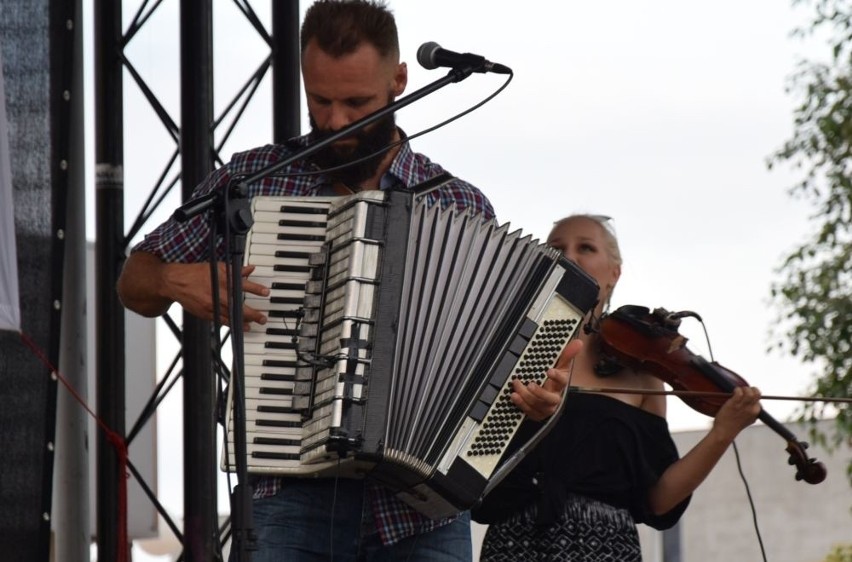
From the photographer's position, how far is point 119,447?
181 inches

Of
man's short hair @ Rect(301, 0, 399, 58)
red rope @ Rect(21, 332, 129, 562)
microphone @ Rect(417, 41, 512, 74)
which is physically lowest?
red rope @ Rect(21, 332, 129, 562)

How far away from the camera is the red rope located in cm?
411

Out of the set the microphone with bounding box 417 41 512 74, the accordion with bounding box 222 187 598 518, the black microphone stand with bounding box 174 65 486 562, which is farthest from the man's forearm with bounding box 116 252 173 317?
the microphone with bounding box 417 41 512 74

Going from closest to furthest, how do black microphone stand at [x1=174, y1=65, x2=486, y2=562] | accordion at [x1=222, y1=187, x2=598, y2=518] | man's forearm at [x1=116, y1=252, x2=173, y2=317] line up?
black microphone stand at [x1=174, y1=65, x2=486, y2=562], accordion at [x1=222, y1=187, x2=598, y2=518], man's forearm at [x1=116, y1=252, x2=173, y2=317]

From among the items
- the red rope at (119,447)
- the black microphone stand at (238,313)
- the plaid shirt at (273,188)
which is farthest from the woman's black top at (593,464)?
the black microphone stand at (238,313)

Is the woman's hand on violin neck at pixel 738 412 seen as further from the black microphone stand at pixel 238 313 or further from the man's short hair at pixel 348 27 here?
the black microphone stand at pixel 238 313

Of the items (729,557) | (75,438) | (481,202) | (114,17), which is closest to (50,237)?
→ (75,438)

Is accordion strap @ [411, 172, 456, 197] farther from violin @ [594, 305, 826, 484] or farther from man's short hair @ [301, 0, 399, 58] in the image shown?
violin @ [594, 305, 826, 484]

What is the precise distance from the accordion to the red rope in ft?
3.92

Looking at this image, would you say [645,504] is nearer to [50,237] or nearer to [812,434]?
[50,237]

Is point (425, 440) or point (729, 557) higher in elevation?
point (425, 440)

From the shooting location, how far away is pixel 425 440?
3082 mm

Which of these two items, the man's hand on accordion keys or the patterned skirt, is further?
the patterned skirt

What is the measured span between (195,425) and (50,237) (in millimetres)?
861
